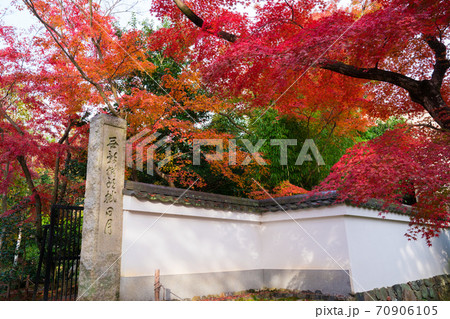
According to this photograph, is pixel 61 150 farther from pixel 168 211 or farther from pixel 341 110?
pixel 341 110

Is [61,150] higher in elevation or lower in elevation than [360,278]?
higher

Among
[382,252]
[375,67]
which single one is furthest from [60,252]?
[382,252]

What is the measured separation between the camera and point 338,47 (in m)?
5.00

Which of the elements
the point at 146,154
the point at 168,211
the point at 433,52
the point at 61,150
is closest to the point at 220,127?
the point at 146,154

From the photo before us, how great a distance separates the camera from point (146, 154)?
35.4ft

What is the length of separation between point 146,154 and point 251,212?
14.8 ft

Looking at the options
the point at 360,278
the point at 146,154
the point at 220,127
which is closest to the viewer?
the point at 360,278

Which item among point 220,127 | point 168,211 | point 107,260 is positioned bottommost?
point 107,260

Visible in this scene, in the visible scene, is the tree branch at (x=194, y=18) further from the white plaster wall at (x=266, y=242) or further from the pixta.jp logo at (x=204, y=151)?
the pixta.jp logo at (x=204, y=151)

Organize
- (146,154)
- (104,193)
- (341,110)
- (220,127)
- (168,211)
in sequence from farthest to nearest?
(220,127), (341,110), (146,154), (168,211), (104,193)

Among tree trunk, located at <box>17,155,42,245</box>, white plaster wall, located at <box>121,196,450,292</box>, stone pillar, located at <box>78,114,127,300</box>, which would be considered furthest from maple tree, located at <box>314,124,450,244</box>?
tree trunk, located at <box>17,155,42,245</box>

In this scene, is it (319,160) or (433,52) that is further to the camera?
(319,160)

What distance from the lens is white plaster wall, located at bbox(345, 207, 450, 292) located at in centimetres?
703

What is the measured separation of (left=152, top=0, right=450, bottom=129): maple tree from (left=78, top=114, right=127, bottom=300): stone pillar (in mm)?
2191
